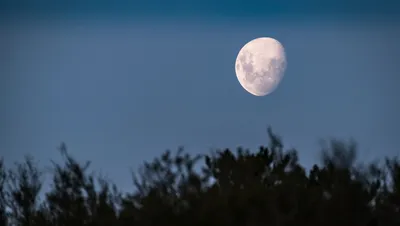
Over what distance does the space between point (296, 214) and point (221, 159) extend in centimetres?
858

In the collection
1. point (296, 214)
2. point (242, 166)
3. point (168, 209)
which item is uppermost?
point (242, 166)

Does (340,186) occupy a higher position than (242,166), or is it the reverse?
(242,166)

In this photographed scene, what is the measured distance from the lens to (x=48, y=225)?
2553 centimetres

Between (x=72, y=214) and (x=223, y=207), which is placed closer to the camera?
(x=223, y=207)

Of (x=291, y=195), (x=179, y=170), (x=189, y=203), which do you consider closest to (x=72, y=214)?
(x=179, y=170)

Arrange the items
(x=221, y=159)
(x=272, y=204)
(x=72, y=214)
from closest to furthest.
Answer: (x=272, y=204)
(x=72, y=214)
(x=221, y=159)

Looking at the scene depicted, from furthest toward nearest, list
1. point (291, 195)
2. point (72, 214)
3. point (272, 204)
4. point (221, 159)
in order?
point (221, 159) → point (72, 214) → point (291, 195) → point (272, 204)

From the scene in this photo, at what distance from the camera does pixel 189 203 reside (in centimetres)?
1872

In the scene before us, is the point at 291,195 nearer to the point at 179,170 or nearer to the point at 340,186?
the point at 340,186

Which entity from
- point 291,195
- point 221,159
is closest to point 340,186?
point 291,195

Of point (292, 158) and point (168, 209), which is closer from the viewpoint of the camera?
point (168, 209)

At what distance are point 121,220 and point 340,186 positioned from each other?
5.46 metres

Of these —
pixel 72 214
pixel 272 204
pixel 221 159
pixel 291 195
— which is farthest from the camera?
pixel 221 159

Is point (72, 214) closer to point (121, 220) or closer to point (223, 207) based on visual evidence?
point (121, 220)
